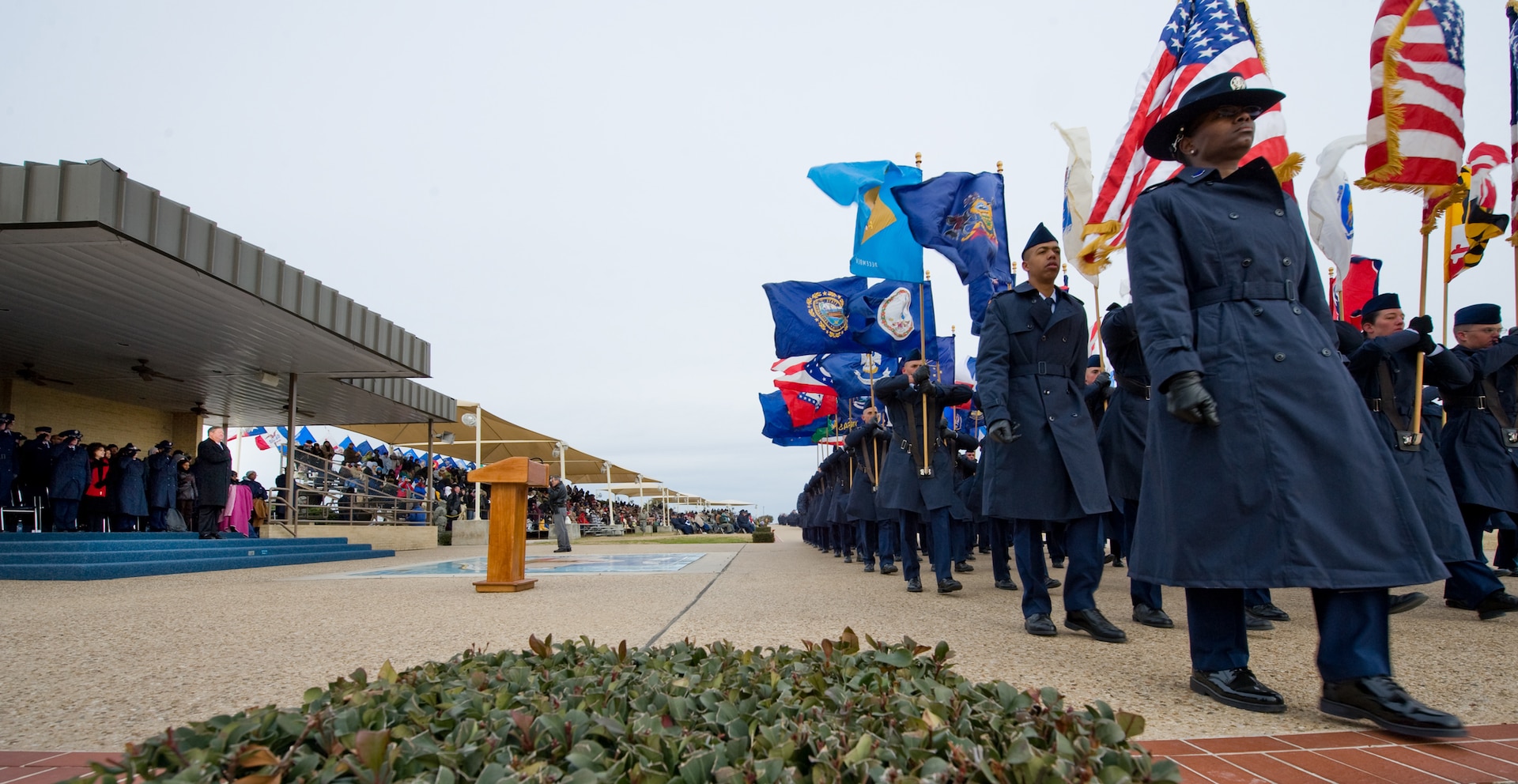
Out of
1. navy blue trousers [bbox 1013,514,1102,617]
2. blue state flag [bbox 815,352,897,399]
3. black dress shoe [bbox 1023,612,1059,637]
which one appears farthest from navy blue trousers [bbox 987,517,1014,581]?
blue state flag [bbox 815,352,897,399]

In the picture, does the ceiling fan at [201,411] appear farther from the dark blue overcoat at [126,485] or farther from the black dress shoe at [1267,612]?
the black dress shoe at [1267,612]

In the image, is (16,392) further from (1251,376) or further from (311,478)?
(1251,376)

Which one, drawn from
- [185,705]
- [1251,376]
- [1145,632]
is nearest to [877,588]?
[1145,632]

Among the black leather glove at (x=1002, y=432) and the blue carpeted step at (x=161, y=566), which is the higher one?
the black leather glove at (x=1002, y=432)

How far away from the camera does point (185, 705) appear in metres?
2.67

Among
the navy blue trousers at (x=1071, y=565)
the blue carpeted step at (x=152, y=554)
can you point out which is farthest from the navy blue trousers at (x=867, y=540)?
the blue carpeted step at (x=152, y=554)

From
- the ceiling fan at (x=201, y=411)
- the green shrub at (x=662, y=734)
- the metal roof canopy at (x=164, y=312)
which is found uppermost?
the metal roof canopy at (x=164, y=312)

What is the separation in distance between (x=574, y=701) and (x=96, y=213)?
337 inches

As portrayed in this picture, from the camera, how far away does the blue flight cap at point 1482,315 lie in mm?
5145

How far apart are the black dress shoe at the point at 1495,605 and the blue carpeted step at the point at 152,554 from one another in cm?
1194

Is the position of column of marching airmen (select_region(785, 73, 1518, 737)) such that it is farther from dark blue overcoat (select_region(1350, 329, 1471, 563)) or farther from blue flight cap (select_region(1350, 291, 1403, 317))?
blue flight cap (select_region(1350, 291, 1403, 317))

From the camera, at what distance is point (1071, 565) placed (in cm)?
392

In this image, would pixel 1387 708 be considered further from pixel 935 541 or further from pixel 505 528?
pixel 505 528

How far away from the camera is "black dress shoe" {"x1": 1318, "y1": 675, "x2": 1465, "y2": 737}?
2.06m
